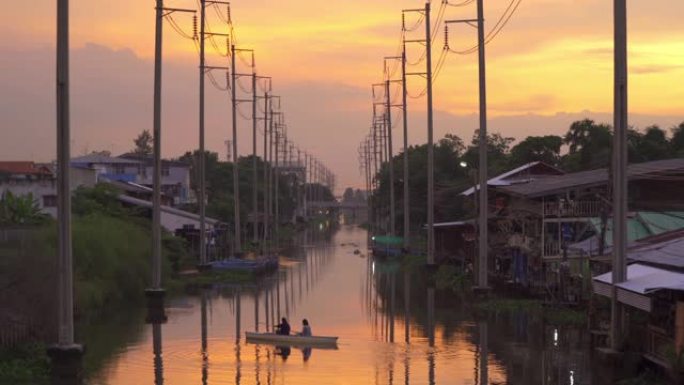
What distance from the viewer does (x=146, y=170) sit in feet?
357

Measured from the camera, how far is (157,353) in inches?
1201

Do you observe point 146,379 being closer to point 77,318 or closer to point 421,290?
point 77,318

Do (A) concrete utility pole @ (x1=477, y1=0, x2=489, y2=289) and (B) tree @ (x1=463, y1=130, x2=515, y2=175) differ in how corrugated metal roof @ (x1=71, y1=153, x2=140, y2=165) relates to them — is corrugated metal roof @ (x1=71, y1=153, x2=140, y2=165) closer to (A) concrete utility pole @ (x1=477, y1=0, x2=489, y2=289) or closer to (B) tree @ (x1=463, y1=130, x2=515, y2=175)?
(B) tree @ (x1=463, y1=130, x2=515, y2=175)


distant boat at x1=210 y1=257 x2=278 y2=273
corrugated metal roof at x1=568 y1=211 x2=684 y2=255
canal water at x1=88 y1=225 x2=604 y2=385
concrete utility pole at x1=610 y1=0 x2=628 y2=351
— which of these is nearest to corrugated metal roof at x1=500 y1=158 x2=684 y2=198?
corrugated metal roof at x1=568 y1=211 x2=684 y2=255

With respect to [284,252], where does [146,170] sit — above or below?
above

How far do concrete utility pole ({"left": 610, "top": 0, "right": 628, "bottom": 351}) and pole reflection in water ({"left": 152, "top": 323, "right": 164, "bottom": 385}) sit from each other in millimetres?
11499

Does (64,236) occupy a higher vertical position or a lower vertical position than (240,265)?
higher

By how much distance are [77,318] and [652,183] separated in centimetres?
2340

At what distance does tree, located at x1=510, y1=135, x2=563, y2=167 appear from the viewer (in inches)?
3356

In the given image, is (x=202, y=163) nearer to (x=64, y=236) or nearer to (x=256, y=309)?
(x=256, y=309)

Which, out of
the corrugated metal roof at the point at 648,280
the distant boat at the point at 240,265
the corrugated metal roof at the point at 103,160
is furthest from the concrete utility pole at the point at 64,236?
the corrugated metal roof at the point at 103,160

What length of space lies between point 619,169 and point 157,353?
47.0 ft

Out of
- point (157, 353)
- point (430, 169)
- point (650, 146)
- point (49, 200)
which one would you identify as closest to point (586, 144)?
point (650, 146)

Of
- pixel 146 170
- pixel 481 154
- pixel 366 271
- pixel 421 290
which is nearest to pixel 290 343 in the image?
→ pixel 481 154
